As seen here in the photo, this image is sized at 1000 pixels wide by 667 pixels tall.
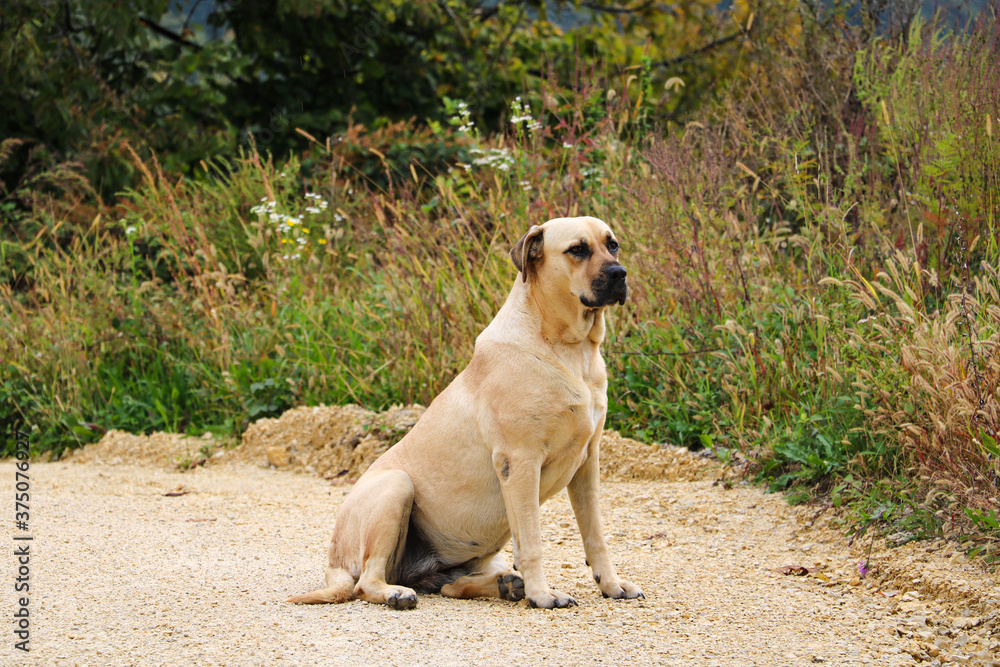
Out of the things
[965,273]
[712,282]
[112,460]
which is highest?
[965,273]

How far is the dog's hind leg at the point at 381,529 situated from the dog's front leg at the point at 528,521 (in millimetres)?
424

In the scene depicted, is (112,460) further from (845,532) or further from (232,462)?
(845,532)

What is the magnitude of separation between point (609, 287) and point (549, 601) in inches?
45.6

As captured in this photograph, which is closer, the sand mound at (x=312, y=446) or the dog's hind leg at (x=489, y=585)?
the dog's hind leg at (x=489, y=585)

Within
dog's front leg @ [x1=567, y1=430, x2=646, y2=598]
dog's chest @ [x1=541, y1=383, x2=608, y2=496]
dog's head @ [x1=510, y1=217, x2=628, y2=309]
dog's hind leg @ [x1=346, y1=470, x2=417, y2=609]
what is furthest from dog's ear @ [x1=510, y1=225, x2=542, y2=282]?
dog's hind leg @ [x1=346, y1=470, x2=417, y2=609]

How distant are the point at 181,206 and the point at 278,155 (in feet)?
8.47

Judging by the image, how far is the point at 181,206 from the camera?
8031mm

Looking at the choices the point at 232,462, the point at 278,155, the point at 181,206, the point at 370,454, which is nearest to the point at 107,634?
the point at 370,454

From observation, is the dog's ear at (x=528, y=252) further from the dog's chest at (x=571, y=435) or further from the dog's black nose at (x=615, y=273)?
the dog's chest at (x=571, y=435)

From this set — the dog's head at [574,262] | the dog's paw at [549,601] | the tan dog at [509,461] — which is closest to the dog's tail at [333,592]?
the tan dog at [509,461]

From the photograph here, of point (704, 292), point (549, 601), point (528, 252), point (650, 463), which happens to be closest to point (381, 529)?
point (549, 601)

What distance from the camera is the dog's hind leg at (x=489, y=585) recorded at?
3311mm

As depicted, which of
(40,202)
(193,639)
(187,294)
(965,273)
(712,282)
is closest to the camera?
(193,639)

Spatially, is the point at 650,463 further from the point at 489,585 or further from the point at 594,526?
the point at 489,585
